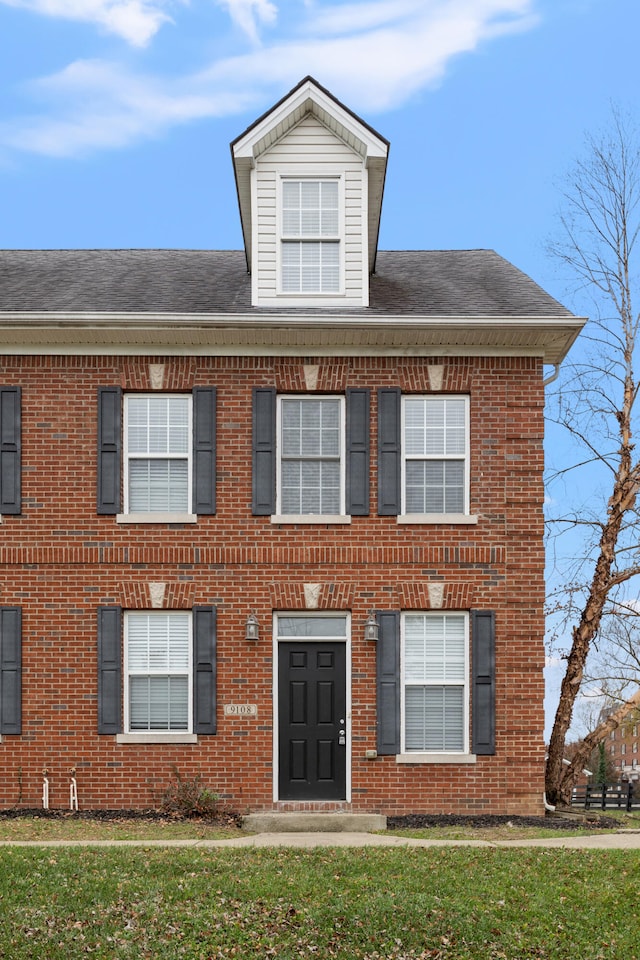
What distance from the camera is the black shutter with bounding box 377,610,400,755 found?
15.2 m

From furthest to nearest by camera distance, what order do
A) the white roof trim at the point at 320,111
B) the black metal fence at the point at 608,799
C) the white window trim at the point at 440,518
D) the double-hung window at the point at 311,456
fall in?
the black metal fence at the point at 608,799 < the white roof trim at the point at 320,111 < the double-hung window at the point at 311,456 < the white window trim at the point at 440,518

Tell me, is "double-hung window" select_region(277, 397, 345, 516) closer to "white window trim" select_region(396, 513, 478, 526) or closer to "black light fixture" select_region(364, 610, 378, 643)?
"white window trim" select_region(396, 513, 478, 526)

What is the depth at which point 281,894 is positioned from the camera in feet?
33.0

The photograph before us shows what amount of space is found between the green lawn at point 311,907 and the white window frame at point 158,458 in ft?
17.0


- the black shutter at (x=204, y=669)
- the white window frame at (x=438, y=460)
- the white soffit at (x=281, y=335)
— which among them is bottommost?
the black shutter at (x=204, y=669)

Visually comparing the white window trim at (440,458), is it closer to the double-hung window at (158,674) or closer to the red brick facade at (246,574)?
the red brick facade at (246,574)

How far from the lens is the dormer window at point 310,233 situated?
1617 cm

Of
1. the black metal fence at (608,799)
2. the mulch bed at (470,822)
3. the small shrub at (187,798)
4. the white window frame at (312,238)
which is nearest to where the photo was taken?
the mulch bed at (470,822)

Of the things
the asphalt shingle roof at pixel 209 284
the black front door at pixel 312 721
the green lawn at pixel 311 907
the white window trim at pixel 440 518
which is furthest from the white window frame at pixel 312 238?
the green lawn at pixel 311 907

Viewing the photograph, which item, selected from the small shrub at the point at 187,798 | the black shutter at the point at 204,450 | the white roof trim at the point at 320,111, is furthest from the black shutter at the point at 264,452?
the small shrub at the point at 187,798

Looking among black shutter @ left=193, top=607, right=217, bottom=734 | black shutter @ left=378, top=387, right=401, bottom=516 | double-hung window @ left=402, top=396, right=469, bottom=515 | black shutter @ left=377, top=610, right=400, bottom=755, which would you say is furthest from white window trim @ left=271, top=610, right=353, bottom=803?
double-hung window @ left=402, top=396, right=469, bottom=515

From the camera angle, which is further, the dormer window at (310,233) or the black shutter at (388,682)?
the dormer window at (310,233)

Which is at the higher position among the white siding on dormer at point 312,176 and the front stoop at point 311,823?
the white siding on dormer at point 312,176

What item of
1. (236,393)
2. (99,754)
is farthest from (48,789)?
(236,393)
